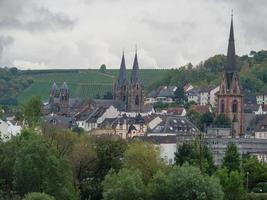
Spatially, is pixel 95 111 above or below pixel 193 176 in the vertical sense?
above

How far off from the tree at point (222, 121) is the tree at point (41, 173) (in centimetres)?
7507

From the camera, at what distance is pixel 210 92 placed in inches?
6969

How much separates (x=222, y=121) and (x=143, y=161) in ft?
219

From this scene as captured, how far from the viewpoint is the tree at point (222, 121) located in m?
131

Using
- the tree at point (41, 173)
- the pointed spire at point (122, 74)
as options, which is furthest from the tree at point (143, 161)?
the pointed spire at point (122, 74)

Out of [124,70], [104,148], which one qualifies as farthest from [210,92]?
[104,148]

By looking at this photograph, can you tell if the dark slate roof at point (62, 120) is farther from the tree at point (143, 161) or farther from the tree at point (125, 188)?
the tree at point (125, 188)

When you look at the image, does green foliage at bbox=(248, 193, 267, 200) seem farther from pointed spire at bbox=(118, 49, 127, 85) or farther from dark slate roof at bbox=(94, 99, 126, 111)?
pointed spire at bbox=(118, 49, 127, 85)

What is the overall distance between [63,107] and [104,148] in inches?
3867

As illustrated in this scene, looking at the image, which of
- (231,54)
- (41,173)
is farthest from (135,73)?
(41,173)

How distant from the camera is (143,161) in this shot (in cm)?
6669

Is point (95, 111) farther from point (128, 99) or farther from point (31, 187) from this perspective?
point (31, 187)

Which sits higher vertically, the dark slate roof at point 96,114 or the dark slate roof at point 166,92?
the dark slate roof at point 166,92

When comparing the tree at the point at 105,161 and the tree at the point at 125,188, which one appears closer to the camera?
the tree at the point at 125,188
